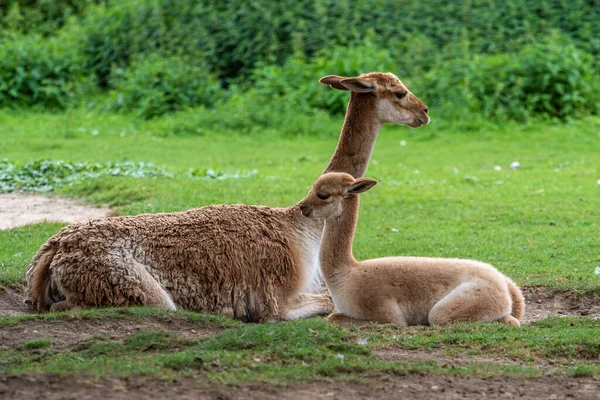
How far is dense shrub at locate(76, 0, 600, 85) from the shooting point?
64.4ft

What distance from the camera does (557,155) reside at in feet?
51.0

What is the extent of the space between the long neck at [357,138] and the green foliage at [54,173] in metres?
5.79

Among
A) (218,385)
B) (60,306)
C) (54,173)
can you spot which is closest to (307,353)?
(218,385)

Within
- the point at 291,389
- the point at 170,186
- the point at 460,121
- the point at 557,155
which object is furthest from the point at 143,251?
the point at 460,121

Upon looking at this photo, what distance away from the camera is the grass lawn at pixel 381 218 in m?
5.40

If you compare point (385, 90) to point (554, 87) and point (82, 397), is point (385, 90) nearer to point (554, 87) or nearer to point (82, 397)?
point (82, 397)

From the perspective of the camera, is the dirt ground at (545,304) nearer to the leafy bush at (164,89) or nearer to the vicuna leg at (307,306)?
the vicuna leg at (307,306)

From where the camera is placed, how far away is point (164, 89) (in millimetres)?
18984

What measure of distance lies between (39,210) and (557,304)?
627 centimetres

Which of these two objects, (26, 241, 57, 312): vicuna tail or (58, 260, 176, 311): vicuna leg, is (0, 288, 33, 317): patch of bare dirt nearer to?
(26, 241, 57, 312): vicuna tail

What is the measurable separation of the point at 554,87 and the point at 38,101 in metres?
10.1

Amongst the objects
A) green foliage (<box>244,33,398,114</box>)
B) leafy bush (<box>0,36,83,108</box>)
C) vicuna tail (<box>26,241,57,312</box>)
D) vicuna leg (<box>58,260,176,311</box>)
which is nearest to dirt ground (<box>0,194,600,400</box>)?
vicuna leg (<box>58,260,176,311</box>)

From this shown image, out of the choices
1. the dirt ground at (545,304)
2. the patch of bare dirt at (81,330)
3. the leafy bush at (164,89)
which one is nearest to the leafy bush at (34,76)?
the leafy bush at (164,89)

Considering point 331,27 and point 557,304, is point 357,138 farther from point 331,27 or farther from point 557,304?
point 331,27
